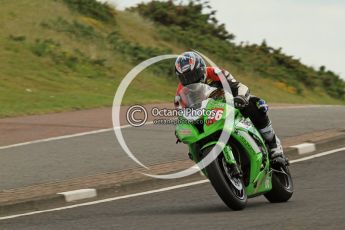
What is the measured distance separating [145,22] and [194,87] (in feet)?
107

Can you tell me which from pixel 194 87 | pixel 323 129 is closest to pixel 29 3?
pixel 323 129

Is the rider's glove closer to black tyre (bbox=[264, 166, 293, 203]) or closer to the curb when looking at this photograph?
black tyre (bbox=[264, 166, 293, 203])

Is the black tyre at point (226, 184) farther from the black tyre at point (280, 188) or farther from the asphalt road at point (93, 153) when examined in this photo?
the asphalt road at point (93, 153)

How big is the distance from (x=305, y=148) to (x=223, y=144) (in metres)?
6.39

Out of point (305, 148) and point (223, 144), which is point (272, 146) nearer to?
point (223, 144)

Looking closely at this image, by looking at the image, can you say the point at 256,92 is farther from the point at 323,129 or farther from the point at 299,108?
the point at 323,129

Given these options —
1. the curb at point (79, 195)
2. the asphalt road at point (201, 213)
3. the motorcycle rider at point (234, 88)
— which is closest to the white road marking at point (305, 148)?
the curb at point (79, 195)

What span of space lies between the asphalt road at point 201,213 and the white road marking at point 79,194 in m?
0.56

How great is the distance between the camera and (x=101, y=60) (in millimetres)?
30828


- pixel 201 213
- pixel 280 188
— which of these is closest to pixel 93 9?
pixel 280 188

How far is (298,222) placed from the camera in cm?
823

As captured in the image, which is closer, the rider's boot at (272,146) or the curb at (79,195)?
the rider's boot at (272,146)

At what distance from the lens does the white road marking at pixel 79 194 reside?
1113 centimetres

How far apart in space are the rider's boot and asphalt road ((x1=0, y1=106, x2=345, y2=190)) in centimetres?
351
